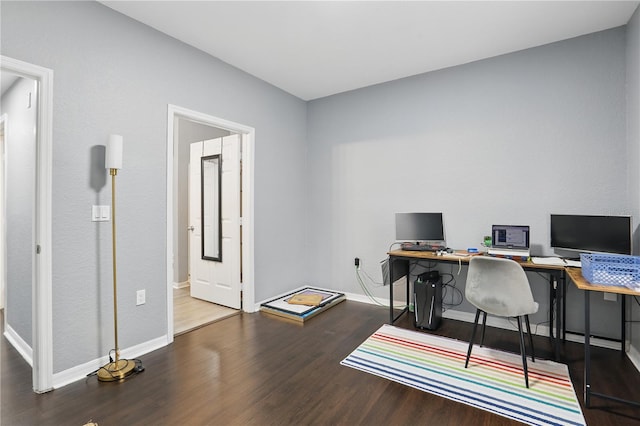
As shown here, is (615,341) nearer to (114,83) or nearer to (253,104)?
(253,104)

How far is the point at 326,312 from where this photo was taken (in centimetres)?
372

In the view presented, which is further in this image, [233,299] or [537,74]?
[233,299]

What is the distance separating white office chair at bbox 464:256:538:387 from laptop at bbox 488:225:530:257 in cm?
70

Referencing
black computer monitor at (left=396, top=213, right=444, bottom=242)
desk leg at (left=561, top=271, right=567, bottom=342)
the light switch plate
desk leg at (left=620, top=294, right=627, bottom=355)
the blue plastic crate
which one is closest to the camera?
the blue plastic crate

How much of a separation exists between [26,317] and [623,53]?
18.3 feet

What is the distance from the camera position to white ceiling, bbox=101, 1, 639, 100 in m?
2.45

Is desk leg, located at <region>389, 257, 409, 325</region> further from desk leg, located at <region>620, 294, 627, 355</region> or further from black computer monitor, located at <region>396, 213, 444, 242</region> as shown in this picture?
desk leg, located at <region>620, 294, 627, 355</region>

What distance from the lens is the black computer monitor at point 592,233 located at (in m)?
2.45

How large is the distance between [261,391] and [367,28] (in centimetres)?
302

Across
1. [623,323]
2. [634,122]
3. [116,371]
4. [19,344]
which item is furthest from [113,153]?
[623,323]

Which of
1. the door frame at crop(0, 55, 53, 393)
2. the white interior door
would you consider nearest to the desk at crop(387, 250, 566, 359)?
the white interior door

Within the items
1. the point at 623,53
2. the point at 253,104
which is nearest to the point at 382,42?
the point at 253,104

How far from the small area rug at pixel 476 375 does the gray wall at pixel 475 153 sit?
86 centimetres

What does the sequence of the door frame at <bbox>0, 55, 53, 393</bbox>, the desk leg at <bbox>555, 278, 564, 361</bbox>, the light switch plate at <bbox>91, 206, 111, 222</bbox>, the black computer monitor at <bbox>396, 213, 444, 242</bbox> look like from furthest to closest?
the black computer monitor at <bbox>396, 213, 444, 242</bbox>
the desk leg at <bbox>555, 278, 564, 361</bbox>
the light switch plate at <bbox>91, 206, 111, 222</bbox>
the door frame at <bbox>0, 55, 53, 393</bbox>
